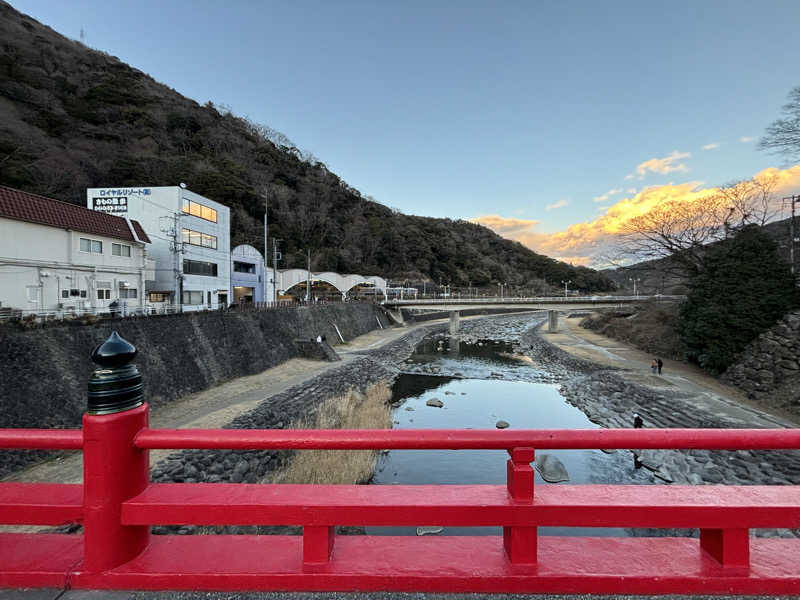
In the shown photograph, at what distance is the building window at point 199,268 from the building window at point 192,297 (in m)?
1.46

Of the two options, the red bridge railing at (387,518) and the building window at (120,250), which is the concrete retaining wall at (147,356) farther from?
the red bridge railing at (387,518)

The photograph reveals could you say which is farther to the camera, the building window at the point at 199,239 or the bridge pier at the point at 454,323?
the bridge pier at the point at 454,323

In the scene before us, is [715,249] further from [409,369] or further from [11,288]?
[11,288]

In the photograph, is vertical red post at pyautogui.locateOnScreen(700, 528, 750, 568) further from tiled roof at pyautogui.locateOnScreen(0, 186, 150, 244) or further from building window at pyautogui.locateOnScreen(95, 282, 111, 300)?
building window at pyautogui.locateOnScreen(95, 282, 111, 300)

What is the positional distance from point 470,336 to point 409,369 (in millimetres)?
19231

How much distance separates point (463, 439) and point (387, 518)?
0.58 metres

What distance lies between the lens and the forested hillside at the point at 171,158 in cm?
4109

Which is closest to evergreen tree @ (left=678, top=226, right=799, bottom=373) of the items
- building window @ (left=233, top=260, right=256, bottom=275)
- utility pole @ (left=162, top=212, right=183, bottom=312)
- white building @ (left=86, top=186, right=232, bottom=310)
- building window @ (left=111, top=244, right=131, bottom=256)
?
white building @ (left=86, top=186, right=232, bottom=310)

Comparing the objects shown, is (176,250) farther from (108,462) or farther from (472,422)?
(108,462)

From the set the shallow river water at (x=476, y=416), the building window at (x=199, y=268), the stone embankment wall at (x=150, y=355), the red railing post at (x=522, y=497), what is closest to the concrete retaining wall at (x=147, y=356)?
the stone embankment wall at (x=150, y=355)

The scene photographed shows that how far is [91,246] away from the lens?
17.8 m

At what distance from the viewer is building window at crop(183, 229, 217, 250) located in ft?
77.0

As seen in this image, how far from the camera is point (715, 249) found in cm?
2100

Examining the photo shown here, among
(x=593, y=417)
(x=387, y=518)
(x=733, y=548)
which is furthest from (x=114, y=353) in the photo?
(x=593, y=417)
